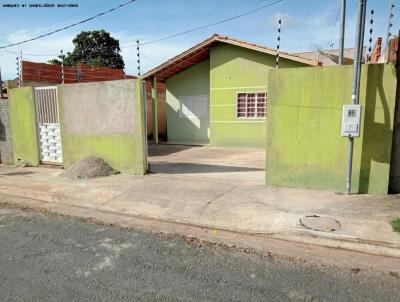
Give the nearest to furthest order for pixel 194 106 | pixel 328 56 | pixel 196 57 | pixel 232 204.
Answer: pixel 232 204 → pixel 196 57 → pixel 194 106 → pixel 328 56

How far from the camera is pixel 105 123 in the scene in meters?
8.31

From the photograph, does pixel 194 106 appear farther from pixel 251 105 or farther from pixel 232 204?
pixel 232 204

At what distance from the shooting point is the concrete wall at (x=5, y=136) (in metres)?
10.3

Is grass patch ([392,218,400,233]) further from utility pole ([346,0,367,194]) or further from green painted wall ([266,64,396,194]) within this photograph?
utility pole ([346,0,367,194])

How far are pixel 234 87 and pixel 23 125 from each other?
8674mm

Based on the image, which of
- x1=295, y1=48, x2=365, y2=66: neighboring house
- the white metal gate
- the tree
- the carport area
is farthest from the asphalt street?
the tree

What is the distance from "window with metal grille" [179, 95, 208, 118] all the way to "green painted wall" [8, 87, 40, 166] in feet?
26.8

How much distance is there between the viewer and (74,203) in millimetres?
6422

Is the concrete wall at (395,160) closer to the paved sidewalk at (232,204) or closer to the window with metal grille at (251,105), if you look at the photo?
the paved sidewalk at (232,204)

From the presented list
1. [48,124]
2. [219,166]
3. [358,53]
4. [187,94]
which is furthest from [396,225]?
[187,94]

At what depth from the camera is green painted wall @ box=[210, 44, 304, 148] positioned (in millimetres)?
13586

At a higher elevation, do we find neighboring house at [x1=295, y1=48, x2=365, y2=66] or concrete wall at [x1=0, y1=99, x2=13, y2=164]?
neighboring house at [x1=295, y1=48, x2=365, y2=66]

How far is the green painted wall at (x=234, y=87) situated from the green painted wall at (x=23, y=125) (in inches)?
306

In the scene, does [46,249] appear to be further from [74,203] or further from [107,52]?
[107,52]
